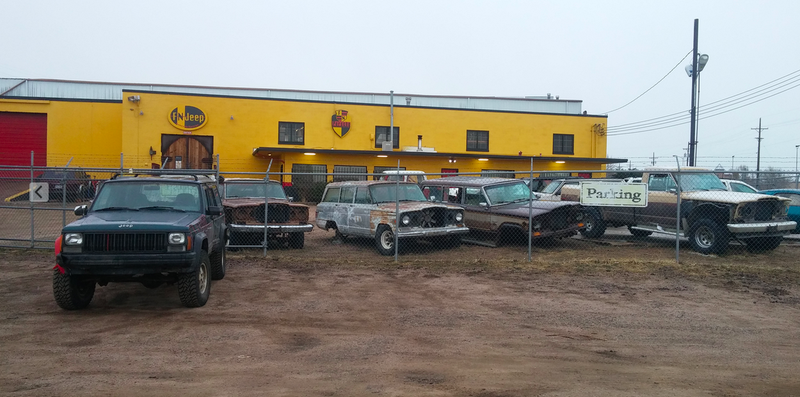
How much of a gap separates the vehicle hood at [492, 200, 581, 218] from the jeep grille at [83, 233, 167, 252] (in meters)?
7.79

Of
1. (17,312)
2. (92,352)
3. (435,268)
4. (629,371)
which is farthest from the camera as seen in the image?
(435,268)

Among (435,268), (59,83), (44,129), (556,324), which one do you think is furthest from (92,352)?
(59,83)

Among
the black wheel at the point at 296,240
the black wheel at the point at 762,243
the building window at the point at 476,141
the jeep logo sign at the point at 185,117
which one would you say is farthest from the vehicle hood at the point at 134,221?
the building window at the point at 476,141

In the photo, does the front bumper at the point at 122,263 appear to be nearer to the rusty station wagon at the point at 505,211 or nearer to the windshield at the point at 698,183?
the rusty station wagon at the point at 505,211

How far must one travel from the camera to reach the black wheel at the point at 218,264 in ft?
30.9

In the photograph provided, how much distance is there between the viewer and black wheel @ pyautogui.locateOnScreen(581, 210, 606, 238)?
15055 mm

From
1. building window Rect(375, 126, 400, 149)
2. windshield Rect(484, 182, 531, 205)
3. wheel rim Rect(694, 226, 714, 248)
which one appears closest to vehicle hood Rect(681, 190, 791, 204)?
wheel rim Rect(694, 226, 714, 248)

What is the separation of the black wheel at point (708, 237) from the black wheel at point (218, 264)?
9.87 meters

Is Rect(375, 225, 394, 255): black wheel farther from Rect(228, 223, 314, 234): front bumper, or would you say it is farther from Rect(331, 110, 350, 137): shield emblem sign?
Rect(331, 110, 350, 137): shield emblem sign

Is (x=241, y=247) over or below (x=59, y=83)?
below

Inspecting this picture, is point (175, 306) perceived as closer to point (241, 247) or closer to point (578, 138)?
point (241, 247)

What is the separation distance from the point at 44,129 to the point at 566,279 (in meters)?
30.8

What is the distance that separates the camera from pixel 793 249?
13.2 meters

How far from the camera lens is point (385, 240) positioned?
40.4 feet
